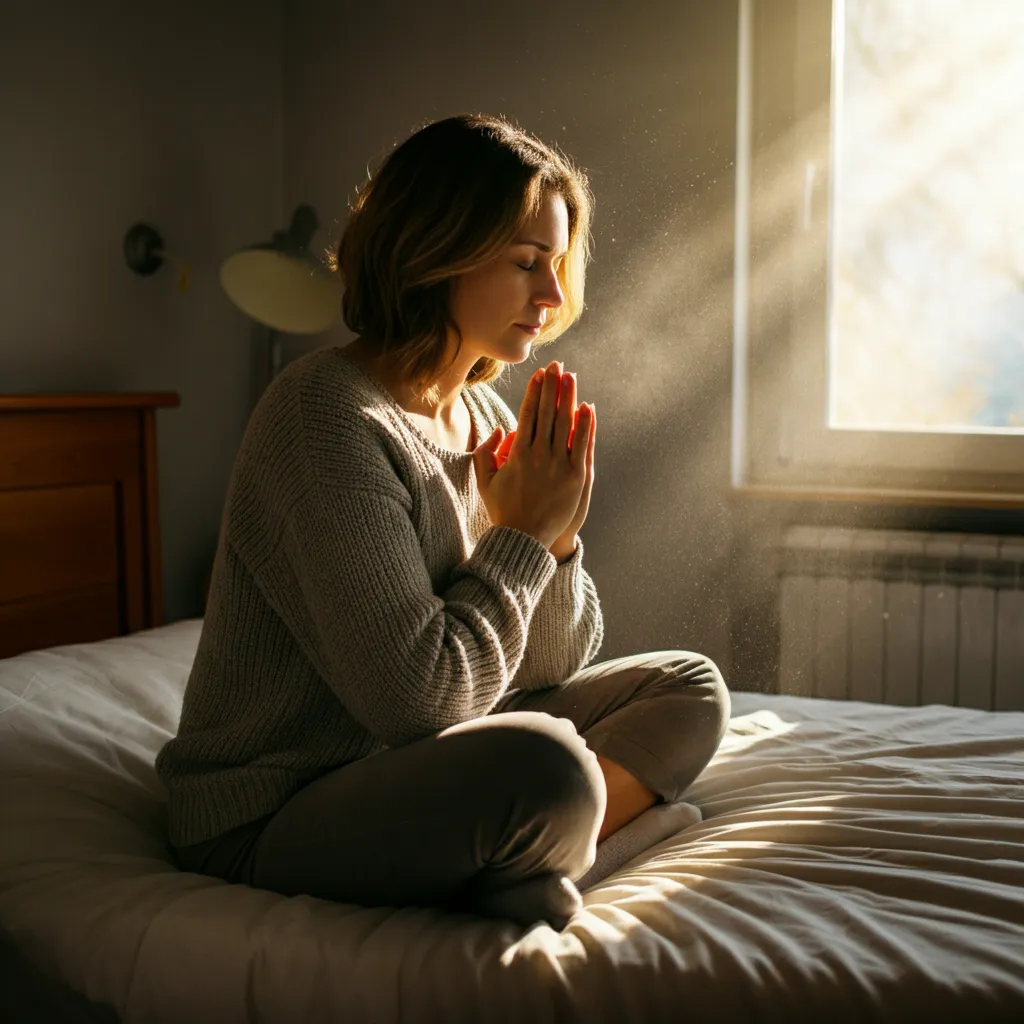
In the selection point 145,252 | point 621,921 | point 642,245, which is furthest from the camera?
point 642,245

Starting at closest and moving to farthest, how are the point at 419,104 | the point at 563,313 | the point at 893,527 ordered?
the point at 563,313
the point at 893,527
the point at 419,104

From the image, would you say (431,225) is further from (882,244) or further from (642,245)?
(882,244)

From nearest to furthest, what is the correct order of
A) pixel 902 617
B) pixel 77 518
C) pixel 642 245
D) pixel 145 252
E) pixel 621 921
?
pixel 621 921
pixel 77 518
pixel 902 617
pixel 145 252
pixel 642 245

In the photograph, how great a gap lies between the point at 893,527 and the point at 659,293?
2.17ft

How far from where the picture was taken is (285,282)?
90.5 inches

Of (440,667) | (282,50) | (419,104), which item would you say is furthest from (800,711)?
(282,50)

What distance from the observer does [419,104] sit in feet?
8.61

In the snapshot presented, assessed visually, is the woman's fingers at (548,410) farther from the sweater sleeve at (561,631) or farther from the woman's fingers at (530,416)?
the sweater sleeve at (561,631)

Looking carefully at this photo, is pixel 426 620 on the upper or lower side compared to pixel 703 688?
upper

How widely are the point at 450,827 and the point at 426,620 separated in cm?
18

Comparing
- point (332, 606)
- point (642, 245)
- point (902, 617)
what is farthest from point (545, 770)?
point (642, 245)

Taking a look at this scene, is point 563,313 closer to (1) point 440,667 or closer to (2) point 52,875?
(1) point 440,667

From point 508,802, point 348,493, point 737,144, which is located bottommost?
point 508,802

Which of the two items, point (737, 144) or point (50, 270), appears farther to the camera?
point (737, 144)
